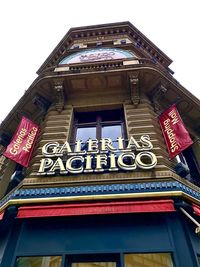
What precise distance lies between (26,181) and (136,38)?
42.8 feet

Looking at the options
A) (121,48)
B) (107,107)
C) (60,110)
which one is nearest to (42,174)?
(60,110)

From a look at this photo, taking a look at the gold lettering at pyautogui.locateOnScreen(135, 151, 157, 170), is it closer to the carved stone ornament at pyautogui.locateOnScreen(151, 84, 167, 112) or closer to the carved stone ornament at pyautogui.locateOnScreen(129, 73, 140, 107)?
the carved stone ornament at pyautogui.locateOnScreen(129, 73, 140, 107)

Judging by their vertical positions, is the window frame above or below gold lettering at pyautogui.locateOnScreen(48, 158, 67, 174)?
above

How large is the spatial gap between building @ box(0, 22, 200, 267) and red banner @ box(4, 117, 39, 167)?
0.10m

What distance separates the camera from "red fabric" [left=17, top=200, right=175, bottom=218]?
20.7 feet

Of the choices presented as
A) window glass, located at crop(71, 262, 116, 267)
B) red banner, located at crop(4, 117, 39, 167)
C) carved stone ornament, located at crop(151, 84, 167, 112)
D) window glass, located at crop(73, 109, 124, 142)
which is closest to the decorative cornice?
window glass, located at crop(71, 262, 116, 267)

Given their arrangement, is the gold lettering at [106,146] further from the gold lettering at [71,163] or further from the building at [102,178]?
the gold lettering at [71,163]

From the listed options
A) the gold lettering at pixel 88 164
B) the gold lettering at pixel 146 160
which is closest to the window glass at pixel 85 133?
the gold lettering at pixel 88 164

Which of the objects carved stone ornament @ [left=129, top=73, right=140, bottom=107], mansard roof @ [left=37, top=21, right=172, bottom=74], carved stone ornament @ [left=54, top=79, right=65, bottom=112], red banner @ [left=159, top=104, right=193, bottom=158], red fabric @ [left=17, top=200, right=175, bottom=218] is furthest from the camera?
mansard roof @ [left=37, top=21, right=172, bottom=74]

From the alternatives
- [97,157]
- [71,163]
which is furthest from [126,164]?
[71,163]

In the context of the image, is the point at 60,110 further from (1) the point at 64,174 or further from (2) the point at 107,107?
(1) the point at 64,174

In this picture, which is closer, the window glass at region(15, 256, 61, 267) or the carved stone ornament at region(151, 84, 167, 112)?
the window glass at region(15, 256, 61, 267)

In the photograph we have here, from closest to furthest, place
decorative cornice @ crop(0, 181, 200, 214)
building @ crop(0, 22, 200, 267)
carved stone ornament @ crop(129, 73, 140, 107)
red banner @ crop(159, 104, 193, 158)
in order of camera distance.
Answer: building @ crop(0, 22, 200, 267)
decorative cornice @ crop(0, 181, 200, 214)
red banner @ crop(159, 104, 193, 158)
carved stone ornament @ crop(129, 73, 140, 107)

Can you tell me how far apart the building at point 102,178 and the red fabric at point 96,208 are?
2cm
